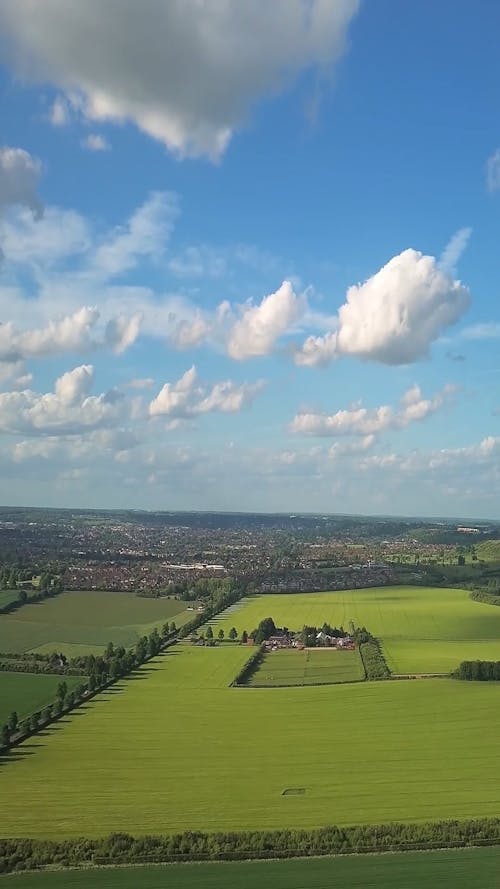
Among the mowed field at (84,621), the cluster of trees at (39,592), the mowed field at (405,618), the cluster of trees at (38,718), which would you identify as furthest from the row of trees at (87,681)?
the cluster of trees at (39,592)

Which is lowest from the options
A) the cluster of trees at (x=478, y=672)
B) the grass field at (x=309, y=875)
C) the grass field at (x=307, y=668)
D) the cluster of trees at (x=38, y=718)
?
the grass field at (x=307, y=668)

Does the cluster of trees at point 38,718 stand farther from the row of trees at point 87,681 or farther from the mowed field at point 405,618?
the mowed field at point 405,618

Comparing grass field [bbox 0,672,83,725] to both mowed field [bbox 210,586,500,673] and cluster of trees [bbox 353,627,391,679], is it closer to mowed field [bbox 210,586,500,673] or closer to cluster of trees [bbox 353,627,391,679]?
cluster of trees [bbox 353,627,391,679]

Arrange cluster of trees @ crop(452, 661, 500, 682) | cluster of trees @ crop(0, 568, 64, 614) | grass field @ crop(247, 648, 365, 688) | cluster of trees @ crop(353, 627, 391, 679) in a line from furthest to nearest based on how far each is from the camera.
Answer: cluster of trees @ crop(0, 568, 64, 614)
cluster of trees @ crop(353, 627, 391, 679)
grass field @ crop(247, 648, 365, 688)
cluster of trees @ crop(452, 661, 500, 682)

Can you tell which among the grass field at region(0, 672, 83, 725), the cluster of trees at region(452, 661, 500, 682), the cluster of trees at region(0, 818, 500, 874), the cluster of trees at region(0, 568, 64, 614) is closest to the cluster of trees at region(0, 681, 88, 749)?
the grass field at region(0, 672, 83, 725)

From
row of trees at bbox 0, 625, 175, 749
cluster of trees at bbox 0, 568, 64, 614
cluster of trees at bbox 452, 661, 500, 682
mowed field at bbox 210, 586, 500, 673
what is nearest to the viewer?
row of trees at bbox 0, 625, 175, 749

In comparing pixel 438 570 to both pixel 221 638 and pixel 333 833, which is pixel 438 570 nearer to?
pixel 221 638

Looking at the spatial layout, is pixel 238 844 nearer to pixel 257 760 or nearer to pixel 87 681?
pixel 257 760
